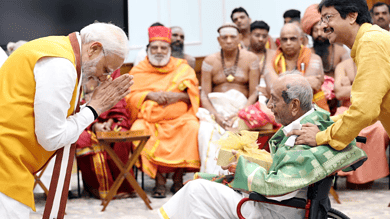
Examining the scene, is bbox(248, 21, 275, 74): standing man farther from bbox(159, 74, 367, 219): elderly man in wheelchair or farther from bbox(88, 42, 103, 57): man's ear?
bbox(88, 42, 103, 57): man's ear

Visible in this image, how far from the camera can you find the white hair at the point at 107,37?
Result: 92.9 inches

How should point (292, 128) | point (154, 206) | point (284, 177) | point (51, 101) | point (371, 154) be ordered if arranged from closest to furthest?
point (51, 101) → point (284, 177) → point (292, 128) → point (154, 206) → point (371, 154)

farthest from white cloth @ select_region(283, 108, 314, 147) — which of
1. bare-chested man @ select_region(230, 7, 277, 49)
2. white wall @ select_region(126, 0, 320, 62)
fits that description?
white wall @ select_region(126, 0, 320, 62)

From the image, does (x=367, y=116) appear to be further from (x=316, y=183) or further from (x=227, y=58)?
(x=227, y=58)

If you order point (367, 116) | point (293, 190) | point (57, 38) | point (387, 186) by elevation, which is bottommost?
point (387, 186)

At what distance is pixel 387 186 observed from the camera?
17.8 ft

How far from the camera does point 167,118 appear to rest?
5531 mm

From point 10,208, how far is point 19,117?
0.42m

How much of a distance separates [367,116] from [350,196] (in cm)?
308

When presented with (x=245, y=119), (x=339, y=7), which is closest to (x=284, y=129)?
(x=339, y=7)

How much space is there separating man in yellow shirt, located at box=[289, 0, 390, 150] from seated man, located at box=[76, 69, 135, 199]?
3187 mm

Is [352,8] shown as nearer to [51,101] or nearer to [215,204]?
[215,204]

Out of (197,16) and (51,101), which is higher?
(197,16)

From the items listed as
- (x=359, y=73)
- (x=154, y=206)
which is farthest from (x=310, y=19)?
(x=359, y=73)
